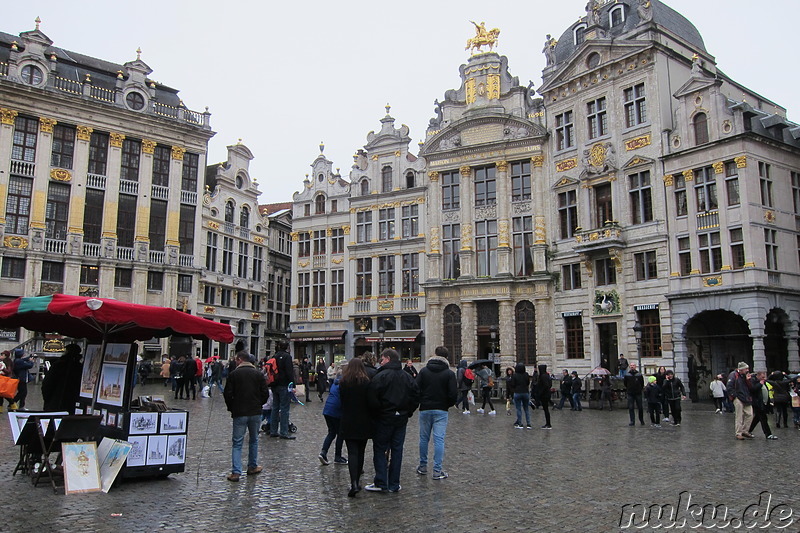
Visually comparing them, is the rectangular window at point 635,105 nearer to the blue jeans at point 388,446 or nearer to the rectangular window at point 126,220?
the blue jeans at point 388,446

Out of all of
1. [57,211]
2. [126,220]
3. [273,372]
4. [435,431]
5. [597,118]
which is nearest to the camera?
[435,431]

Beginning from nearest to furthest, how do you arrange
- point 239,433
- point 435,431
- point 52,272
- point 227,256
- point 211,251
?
point 239,433
point 435,431
point 52,272
point 211,251
point 227,256

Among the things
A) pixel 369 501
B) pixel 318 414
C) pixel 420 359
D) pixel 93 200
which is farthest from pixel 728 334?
pixel 93 200

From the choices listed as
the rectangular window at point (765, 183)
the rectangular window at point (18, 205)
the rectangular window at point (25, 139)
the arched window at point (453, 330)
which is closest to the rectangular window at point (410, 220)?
the arched window at point (453, 330)

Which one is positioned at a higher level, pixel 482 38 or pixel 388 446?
pixel 482 38

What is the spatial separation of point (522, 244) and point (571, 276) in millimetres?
3948

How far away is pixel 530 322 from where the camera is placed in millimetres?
40656

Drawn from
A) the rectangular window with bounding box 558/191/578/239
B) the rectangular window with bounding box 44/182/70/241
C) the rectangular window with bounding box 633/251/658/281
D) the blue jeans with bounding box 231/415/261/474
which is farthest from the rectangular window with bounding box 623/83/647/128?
the rectangular window with bounding box 44/182/70/241

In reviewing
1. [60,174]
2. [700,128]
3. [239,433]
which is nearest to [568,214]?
[700,128]

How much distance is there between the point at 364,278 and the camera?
4631 cm

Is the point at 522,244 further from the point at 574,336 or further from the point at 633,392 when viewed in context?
the point at 633,392

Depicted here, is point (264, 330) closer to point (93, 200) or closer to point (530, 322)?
point (93, 200)

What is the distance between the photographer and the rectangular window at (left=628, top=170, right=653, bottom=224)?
3588cm

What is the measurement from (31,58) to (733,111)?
40.6 m
